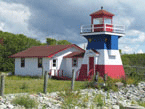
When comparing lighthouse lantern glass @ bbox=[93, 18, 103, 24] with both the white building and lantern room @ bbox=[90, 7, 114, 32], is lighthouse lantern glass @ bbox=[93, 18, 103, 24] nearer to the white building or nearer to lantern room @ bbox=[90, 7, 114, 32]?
lantern room @ bbox=[90, 7, 114, 32]

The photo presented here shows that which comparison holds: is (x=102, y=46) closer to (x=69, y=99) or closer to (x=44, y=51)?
(x=44, y=51)

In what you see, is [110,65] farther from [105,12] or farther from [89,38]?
[105,12]

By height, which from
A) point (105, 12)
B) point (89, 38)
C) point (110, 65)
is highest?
point (105, 12)

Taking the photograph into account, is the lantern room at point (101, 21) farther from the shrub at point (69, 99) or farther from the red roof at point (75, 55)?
the shrub at point (69, 99)

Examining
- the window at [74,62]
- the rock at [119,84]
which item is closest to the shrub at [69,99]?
the rock at [119,84]

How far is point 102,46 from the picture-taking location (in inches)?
957

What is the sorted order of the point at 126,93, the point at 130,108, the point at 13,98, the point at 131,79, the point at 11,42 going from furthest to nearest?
the point at 11,42 → the point at 131,79 → the point at 126,93 → the point at 13,98 → the point at 130,108

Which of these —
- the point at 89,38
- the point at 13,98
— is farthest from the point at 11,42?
the point at 13,98

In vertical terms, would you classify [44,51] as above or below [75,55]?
above

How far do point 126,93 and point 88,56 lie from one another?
930cm

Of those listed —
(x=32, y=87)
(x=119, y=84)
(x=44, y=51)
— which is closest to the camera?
(x=32, y=87)

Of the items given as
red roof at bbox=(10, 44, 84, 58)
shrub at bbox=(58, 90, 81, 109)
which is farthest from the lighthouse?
shrub at bbox=(58, 90, 81, 109)

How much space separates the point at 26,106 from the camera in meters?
10.1

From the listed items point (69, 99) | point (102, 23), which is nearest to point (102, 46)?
point (102, 23)
